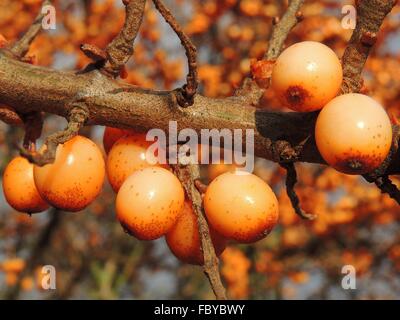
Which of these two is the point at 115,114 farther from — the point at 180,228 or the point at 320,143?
the point at 320,143

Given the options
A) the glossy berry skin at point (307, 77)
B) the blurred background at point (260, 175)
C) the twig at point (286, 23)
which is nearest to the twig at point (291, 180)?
the glossy berry skin at point (307, 77)

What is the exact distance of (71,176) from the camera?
1.50m

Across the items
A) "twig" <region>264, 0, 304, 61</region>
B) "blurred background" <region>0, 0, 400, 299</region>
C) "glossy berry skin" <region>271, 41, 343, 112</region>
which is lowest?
"blurred background" <region>0, 0, 400, 299</region>

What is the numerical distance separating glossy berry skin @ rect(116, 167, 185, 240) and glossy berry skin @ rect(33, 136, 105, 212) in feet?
0.39

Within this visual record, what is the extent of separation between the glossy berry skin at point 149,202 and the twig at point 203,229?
0.03m

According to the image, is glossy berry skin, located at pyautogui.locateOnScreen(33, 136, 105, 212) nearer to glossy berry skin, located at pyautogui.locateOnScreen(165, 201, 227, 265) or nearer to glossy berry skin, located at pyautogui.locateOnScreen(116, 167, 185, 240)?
glossy berry skin, located at pyautogui.locateOnScreen(116, 167, 185, 240)

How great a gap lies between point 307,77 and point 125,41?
0.52 m

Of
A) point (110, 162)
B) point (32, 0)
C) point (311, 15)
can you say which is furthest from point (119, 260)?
point (110, 162)

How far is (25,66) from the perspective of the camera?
155 centimetres

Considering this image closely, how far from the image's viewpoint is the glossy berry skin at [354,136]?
131cm

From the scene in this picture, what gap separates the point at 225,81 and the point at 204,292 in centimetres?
302

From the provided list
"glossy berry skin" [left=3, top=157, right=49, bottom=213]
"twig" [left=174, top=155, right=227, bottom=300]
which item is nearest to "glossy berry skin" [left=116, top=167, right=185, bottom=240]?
"twig" [left=174, top=155, right=227, bottom=300]

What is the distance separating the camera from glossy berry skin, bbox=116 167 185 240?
4.72 ft

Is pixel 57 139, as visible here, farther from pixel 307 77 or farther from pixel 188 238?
pixel 307 77
